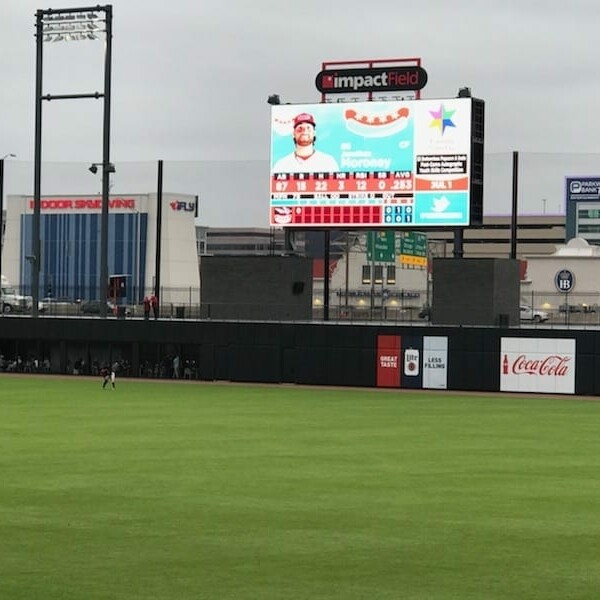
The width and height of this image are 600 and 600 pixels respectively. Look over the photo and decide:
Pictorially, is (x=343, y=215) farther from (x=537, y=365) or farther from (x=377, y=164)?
(x=537, y=365)

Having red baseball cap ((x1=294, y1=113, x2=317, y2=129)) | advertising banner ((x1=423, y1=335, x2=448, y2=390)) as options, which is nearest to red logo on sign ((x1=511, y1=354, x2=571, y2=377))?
advertising banner ((x1=423, y1=335, x2=448, y2=390))

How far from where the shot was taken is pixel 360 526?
63.5ft

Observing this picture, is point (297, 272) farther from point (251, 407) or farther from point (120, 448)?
point (120, 448)

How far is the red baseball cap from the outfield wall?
28.2ft

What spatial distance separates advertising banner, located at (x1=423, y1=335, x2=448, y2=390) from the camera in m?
56.3

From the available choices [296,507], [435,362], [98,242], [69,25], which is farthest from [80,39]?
[98,242]

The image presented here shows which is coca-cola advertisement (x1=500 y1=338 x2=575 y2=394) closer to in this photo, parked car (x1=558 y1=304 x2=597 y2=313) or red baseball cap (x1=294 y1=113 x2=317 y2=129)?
parked car (x1=558 y1=304 x2=597 y2=313)

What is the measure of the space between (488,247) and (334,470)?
139 meters

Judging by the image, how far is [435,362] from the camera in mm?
56500

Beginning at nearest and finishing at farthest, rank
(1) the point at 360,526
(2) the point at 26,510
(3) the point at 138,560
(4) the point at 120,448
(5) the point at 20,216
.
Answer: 1. (3) the point at 138,560
2. (1) the point at 360,526
3. (2) the point at 26,510
4. (4) the point at 120,448
5. (5) the point at 20,216

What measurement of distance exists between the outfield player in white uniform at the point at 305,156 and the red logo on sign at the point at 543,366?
449 inches

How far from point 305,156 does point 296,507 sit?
38.8m

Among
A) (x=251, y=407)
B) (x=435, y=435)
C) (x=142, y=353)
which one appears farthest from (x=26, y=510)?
(x=142, y=353)

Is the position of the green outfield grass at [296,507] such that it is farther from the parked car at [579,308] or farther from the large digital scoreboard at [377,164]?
the parked car at [579,308]
